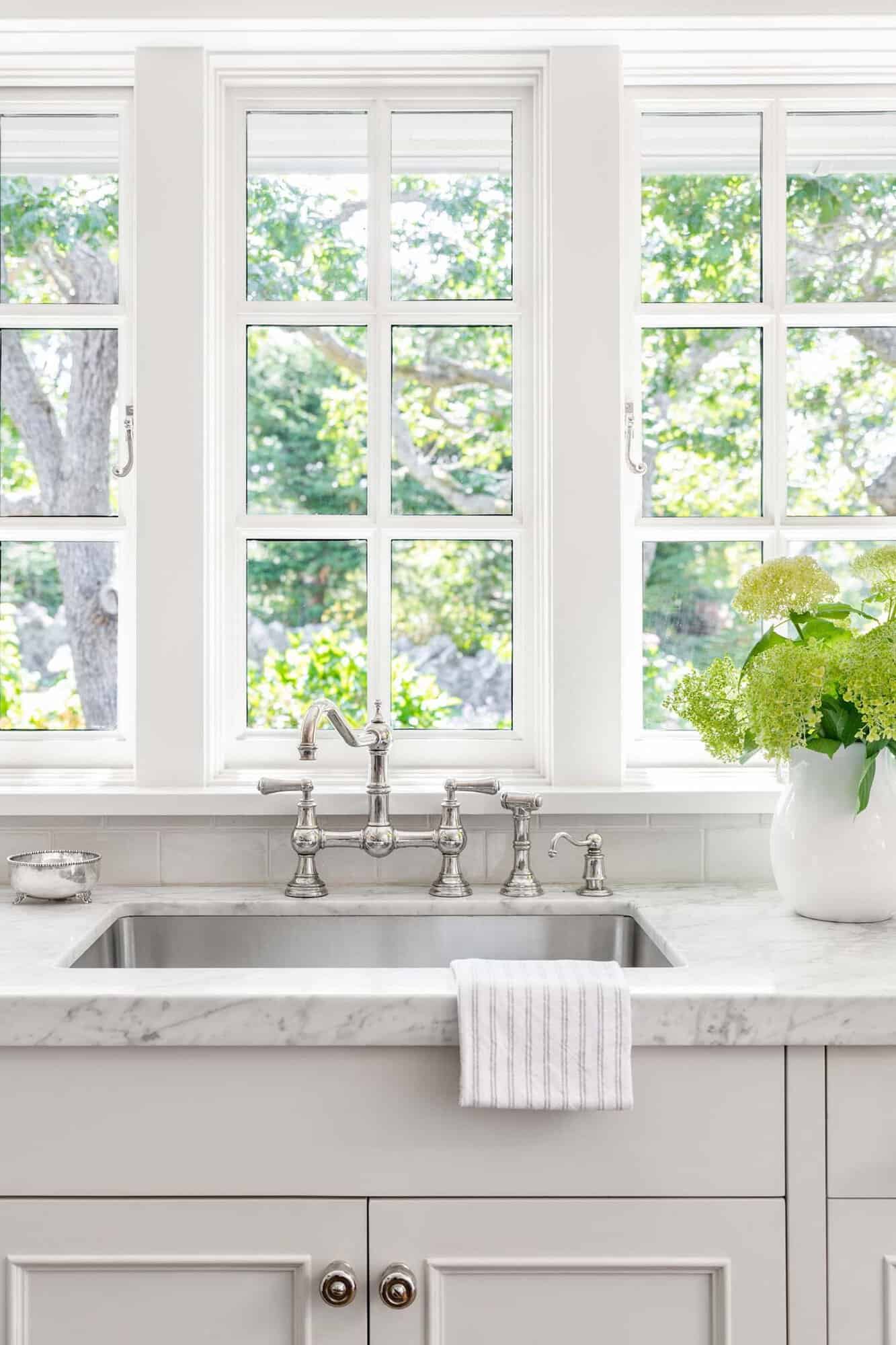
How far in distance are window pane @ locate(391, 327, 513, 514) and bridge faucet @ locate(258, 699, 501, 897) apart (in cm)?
46

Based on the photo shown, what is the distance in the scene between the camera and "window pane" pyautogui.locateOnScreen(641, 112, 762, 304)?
2031 millimetres

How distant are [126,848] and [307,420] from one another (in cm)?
83

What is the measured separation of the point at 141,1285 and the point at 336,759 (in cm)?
92

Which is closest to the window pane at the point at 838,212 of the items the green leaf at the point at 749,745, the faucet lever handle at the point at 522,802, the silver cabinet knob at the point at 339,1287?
the green leaf at the point at 749,745

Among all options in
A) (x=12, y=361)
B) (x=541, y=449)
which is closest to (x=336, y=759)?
(x=541, y=449)

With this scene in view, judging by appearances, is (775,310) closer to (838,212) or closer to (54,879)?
(838,212)

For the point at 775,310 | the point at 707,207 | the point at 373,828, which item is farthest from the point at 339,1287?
the point at 707,207

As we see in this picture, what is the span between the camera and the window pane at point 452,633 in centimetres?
203

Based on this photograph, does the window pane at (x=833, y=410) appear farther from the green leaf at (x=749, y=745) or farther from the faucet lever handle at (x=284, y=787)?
the faucet lever handle at (x=284, y=787)

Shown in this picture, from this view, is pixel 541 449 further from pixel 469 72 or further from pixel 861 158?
pixel 861 158

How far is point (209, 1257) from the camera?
1.27m

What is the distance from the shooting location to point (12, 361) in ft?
6.73

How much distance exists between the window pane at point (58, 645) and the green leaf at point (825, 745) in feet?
4.04

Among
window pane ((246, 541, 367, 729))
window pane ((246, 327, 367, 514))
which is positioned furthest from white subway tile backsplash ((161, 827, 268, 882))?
window pane ((246, 327, 367, 514))
